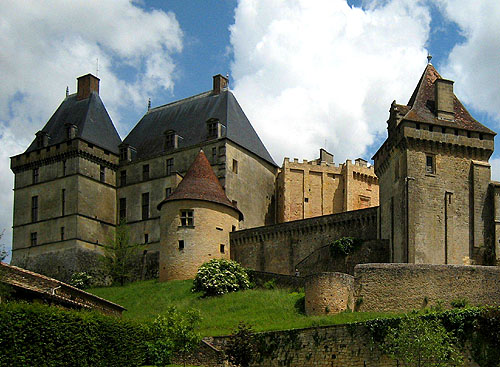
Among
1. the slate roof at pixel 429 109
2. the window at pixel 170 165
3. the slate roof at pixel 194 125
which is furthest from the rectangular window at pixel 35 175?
the slate roof at pixel 429 109

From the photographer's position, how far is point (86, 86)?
66.8 meters

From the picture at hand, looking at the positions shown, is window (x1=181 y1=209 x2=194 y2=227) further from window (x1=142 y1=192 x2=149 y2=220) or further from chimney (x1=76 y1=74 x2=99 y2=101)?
chimney (x1=76 y1=74 x2=99 y2=101)

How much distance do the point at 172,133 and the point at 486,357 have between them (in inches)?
1422

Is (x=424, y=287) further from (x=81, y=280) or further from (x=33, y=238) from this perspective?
(x=33, y=238)

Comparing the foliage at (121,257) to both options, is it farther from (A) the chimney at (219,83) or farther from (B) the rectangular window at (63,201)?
(A) the chimney at (219,83)

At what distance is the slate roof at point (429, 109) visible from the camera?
44250 mm

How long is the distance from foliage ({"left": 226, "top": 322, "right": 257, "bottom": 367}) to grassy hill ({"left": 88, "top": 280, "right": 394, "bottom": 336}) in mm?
2142

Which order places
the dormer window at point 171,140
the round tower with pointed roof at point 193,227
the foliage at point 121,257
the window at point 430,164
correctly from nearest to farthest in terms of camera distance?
the window at point 430,164 < the round tower with pointed roof at point 193,227 < the foliage at point 121,257 < the dormer window at point 171,140

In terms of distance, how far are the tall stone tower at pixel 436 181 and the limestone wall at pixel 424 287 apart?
4.36 m

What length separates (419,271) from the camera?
37.1 meters

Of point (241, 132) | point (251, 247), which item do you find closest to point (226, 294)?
point (251, 247)

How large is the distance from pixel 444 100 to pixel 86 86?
Answer: 31834mm

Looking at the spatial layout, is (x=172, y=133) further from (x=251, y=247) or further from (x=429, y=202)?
(x=429, y=202)

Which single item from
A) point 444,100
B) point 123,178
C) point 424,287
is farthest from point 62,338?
point 123,178
